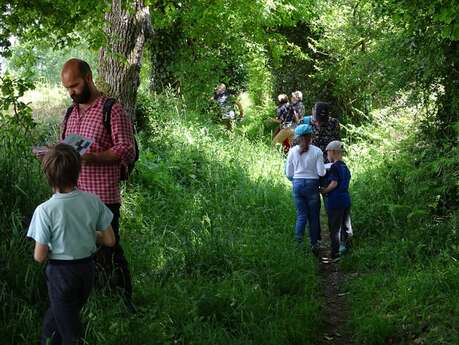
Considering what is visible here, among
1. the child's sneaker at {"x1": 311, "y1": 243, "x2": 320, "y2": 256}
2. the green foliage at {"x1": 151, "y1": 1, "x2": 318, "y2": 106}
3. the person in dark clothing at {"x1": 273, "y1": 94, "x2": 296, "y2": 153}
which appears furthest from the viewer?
the person in dark clothing at {"x1": 273, "y1": 94, "x2": 296, "y2": 153}

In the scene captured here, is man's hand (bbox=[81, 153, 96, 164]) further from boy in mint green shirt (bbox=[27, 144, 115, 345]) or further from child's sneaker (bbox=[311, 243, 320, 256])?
child's sneaker (bbox=[311, 243, 320, 256])

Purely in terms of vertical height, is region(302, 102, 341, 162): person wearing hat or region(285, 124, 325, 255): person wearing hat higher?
region(302, 102, 341, 162): person wearing hat

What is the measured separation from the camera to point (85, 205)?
351 centimetres

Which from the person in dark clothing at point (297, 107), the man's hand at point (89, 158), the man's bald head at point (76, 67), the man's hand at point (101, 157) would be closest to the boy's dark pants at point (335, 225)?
the man's hand at point (101, 157)

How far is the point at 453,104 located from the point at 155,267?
450 centimetres

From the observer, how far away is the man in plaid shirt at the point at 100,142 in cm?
427

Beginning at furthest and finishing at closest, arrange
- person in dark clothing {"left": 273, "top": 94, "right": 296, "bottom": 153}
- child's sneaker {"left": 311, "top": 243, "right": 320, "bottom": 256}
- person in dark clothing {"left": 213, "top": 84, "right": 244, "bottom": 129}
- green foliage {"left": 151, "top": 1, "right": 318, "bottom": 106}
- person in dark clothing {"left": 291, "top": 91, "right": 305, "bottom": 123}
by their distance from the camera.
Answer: person in dark clothing {"left": 213, "top": 84, "right": 244, "bottom": 129} < person in dark clothing {"left": 291, "top": 91, "right": 305, "bottom": 123} < person in dark clothing {"left": 273, "top": 94, "right": 296, "bottom": 153} < green foliage {"left": 151, "top": 1, "right": 318, "bottom": 106} < child's sneaker {"left": 311, "top": 243, "right": 320, "bottom": 256}

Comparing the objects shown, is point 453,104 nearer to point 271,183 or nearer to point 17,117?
point 271,183

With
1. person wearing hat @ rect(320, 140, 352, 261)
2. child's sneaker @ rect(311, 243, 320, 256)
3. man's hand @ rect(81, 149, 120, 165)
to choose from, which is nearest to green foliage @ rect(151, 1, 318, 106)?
person wearing hat @ rect(320, 140, 352, 261)

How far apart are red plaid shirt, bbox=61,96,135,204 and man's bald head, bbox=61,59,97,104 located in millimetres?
126

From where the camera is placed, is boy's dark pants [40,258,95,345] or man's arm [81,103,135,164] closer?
boy's dark pants [40,258,95,345]

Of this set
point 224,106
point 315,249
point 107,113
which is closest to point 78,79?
point 107,113

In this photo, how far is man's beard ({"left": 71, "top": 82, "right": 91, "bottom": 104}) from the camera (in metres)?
4.31

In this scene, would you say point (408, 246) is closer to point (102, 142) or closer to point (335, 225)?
point (335, 225)
